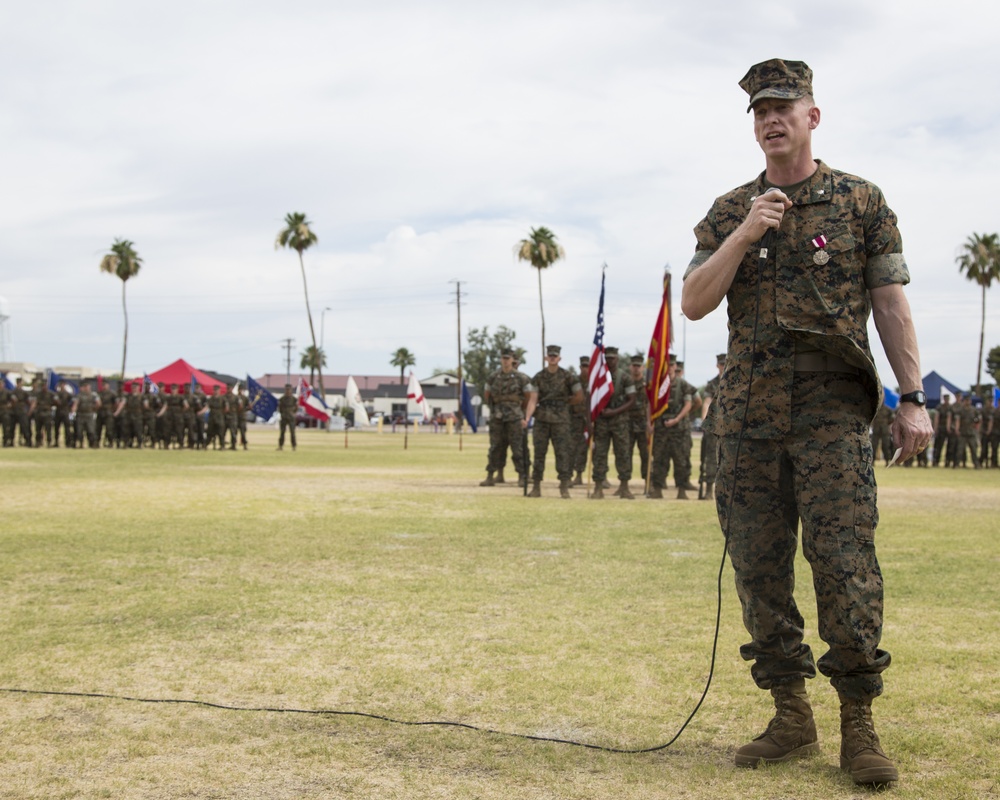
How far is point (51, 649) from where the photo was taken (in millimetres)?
5703

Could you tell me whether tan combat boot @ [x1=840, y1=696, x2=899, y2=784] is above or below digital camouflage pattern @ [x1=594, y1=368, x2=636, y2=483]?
below

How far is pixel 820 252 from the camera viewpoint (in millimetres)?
3881

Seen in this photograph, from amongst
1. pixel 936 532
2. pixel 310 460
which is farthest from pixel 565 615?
pixel 310 460

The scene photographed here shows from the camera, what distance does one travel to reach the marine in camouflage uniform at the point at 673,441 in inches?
657

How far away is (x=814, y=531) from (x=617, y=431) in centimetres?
1327

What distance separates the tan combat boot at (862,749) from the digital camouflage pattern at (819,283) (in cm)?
99

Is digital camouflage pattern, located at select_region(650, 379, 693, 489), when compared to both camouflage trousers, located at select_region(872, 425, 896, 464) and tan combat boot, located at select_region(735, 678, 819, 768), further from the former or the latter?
camouflage trousers, located at select_region(872, 425, 896, 464)

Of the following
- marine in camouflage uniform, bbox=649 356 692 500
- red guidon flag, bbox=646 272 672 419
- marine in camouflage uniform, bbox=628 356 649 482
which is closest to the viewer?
red guidon flag, bbox=646 272 672 419

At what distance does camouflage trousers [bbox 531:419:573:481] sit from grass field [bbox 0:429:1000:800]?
427 centimetres

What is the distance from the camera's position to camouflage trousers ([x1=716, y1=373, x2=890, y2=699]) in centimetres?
377

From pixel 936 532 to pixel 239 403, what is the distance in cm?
2677

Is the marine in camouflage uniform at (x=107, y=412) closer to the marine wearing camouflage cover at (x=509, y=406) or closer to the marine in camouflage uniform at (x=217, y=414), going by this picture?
the marine in camouflage uniform at (x=217, y=414)

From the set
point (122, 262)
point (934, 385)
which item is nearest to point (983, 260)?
point (934, 385)

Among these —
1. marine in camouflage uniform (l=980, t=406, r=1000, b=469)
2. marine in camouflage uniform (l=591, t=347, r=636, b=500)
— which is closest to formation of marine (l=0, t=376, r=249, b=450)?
marine in camouflage uniform (l=591, t=347, r=636, b=500)
